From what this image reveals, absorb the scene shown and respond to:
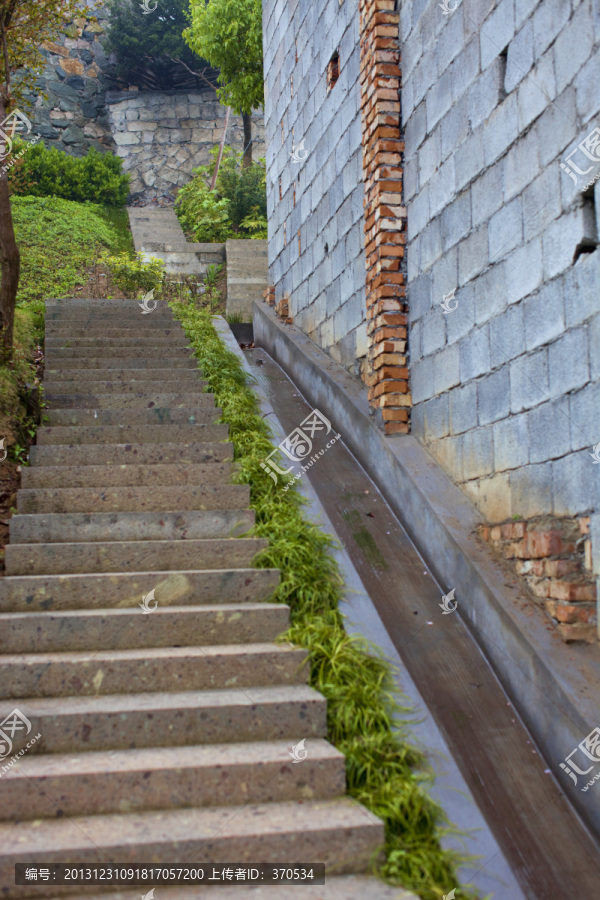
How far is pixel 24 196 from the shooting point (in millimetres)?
12844

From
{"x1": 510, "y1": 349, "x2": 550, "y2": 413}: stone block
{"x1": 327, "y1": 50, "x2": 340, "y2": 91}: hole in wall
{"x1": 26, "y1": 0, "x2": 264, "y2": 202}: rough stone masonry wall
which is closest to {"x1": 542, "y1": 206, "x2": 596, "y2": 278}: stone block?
{"x1": 510, "y1": 349, "x2": 550, "y2": 413}: stone block

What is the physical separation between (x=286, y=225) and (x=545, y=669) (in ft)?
20.4

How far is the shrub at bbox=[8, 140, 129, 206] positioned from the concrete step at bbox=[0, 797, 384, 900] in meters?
13.1

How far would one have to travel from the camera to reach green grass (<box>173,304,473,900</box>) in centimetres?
208

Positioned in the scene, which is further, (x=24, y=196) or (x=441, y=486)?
(x=24, y=196)

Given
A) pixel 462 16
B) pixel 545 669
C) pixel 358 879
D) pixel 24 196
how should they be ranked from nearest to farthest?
1. pixel 358 879
2. pixel 545 669
3. pixel 462 16
4. pixel 24 196

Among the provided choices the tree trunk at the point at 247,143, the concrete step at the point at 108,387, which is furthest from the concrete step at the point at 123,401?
the tree trunk at the point at 247,143

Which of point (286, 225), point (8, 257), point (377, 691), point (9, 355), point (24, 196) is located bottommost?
point (377, 691)

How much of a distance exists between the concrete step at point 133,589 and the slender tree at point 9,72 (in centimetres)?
229

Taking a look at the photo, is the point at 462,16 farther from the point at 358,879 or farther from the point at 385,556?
the point at 358,879

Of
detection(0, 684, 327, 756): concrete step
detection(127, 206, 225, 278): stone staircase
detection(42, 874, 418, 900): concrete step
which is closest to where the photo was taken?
detection(42, 874, 418, 900): concrete step

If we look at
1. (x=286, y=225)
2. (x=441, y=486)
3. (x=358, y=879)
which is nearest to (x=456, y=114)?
(x=441, y=486)

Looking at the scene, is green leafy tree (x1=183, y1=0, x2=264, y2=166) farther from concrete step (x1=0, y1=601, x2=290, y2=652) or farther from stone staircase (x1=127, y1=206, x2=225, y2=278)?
concrete step (x1=0, y1=601, x2=290, y2=652)

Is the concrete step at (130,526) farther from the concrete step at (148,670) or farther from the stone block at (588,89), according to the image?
the stone block at (588,89)
